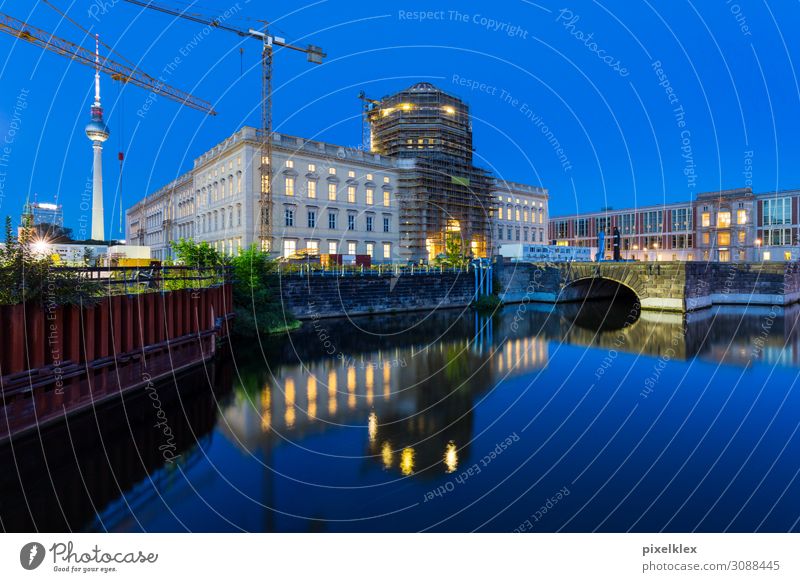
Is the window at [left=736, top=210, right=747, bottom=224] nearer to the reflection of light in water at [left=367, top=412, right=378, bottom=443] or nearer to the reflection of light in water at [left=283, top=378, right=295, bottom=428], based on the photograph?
the reflection of light in water at [left=283, top=378, right=295, bottom=428]

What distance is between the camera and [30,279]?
1045 centimetres

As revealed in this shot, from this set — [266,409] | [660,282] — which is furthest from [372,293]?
[266,409]

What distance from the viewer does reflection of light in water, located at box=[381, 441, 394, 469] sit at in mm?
10081

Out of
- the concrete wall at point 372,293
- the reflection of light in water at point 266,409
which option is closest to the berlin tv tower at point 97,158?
the concrete wall at point 372,293

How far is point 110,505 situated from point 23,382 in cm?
365

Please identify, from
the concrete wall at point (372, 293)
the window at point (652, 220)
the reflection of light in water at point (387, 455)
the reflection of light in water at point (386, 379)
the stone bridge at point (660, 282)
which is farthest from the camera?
the window at point (652, 220)

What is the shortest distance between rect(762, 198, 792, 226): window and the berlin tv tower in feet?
317

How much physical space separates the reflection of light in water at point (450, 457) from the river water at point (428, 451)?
50mm

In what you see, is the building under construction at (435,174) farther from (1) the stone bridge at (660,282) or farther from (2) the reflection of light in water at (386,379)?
(2) the reflection of light in water at (386,379)

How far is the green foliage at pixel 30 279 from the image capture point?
1014 cm

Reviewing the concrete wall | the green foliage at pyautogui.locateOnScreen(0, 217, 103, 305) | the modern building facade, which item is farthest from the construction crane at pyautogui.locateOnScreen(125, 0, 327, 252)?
the modern building facade

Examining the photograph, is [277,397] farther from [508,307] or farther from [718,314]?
[718,314]

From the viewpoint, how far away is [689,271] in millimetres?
37719

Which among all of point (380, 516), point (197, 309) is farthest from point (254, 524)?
point (197, 309)
